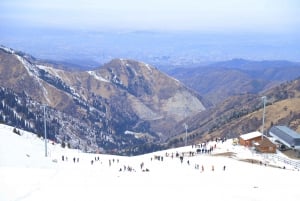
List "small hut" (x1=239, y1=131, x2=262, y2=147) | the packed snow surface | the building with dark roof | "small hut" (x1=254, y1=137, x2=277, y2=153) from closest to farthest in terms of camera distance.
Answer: the packed snow surface → "small hut" (x1=254, y1=137, x2=277, y2=153) → the building with dark roof → "small hut" (x1=239, y1=131, x2=262, y2=147)

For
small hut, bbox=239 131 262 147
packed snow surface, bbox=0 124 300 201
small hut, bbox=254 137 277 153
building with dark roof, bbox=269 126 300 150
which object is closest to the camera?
packed snow surface, bbox=0 124 300 201

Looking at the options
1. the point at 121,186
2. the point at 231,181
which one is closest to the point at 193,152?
the point at 231,181

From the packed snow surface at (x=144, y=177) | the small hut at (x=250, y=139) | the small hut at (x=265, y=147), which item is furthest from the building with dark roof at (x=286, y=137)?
the small hut at (x=250, y=139)

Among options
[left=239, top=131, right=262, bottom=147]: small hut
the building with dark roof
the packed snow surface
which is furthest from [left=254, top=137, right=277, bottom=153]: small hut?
the building with dark roof

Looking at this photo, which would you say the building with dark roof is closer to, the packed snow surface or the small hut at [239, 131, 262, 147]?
the packed snow surface

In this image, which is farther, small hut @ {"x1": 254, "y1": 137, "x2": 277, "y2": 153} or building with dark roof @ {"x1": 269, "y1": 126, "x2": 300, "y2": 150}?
building with dark roof @ {"x1": 269, "y1": 126, "x2": 300, "y2": 150}

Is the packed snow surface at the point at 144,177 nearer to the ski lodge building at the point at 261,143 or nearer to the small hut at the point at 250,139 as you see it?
the ski lodge building at the point at 261,143

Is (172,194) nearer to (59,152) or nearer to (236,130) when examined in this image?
(59,152)

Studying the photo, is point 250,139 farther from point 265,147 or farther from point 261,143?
point 265,147
